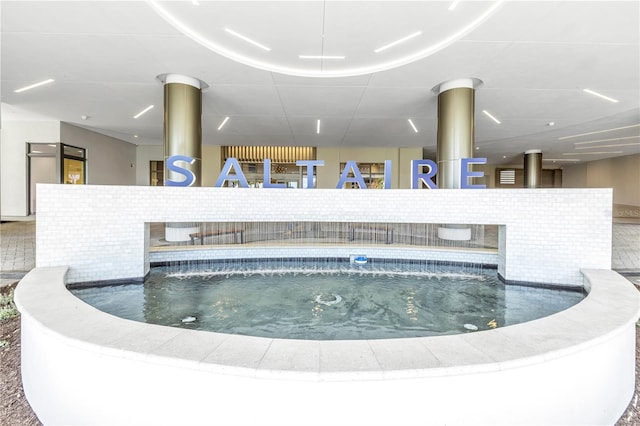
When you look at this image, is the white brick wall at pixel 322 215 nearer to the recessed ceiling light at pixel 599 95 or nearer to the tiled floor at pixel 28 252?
the tiled floor at pixel 28 252

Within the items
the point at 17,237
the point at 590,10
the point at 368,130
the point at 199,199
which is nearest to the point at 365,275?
the point at 199,199

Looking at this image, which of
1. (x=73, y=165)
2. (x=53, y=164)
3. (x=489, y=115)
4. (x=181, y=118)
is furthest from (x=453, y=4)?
(x=53, y=164)

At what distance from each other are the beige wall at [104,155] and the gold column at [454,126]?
1362 centimetres

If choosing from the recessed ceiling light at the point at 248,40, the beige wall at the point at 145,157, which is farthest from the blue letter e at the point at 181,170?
the beige wall at the point at 145,157

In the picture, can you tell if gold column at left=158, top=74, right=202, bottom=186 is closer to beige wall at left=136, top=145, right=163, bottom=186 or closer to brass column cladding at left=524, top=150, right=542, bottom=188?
beige wall at left=136, top=145, right=163, bottom=186

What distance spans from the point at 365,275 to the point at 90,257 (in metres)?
4.75

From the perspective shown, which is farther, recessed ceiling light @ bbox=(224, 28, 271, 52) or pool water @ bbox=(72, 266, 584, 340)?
recessed ceiling light @ bbox=(224, 28, 271, 52)

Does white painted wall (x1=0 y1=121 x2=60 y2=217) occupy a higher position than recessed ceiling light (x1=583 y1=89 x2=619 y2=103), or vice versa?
recessed ceiling light (x1=583 y1=89 x2=619 y2=103)

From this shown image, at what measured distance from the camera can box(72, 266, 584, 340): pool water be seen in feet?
12.9

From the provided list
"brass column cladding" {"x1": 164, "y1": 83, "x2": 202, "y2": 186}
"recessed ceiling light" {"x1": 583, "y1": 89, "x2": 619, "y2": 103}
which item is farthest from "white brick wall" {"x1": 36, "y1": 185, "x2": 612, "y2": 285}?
"recessed ceiling light" {"x1": 583, "y1": 89, "x2": 619, "y2": 103}

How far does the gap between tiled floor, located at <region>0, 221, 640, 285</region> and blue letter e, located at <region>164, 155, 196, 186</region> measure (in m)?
2.88

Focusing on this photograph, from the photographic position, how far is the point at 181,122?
25.5 feet

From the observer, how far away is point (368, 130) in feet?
43.3

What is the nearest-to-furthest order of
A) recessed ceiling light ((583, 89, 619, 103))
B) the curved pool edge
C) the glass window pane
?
the curved pool edge, recessed ceiling light ((583, 89, 619, 103)), the glass window pane
